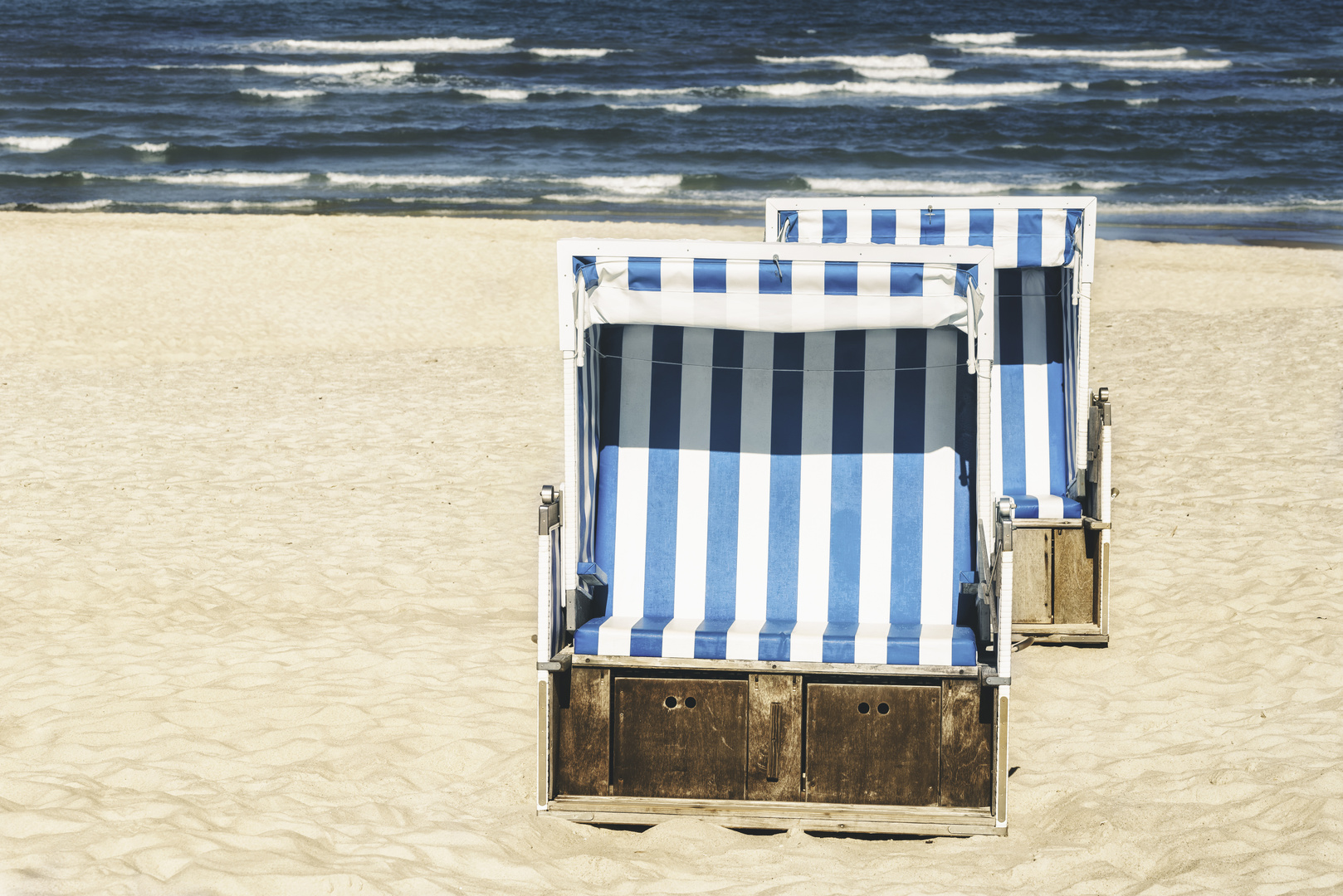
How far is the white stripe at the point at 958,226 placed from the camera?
5.62m

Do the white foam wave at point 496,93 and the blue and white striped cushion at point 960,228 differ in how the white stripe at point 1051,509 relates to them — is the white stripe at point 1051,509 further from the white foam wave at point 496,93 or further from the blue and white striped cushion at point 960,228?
the white foam wave at point 496,93

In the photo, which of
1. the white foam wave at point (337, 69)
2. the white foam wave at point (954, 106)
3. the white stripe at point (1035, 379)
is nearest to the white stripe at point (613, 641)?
the white stripe at point (1035, 379)

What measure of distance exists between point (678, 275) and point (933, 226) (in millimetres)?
2455

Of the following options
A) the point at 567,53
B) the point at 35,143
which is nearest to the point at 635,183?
the point at 35,143

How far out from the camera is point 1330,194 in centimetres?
2025

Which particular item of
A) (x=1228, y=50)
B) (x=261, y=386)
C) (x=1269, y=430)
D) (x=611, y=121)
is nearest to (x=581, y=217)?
(x=611, y=121)

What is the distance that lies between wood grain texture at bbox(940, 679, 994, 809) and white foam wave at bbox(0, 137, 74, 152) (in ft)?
79.3

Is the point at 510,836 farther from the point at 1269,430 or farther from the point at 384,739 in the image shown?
the point at 1269,430

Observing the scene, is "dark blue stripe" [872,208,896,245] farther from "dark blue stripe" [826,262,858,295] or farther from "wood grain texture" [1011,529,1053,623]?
"dark blue stripe" [826,262,858,295]

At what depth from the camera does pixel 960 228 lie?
564cm

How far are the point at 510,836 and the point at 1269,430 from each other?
6.24 meters

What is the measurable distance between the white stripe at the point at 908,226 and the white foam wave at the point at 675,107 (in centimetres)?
2139

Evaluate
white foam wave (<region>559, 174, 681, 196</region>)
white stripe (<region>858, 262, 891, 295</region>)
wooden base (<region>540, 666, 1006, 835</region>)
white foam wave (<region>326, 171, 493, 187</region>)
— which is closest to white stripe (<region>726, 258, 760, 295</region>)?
white stripe (<region>858, 262, 891, 295</region>)

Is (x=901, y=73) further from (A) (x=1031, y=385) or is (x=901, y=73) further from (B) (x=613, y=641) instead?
(B) (x=613, y=641)
